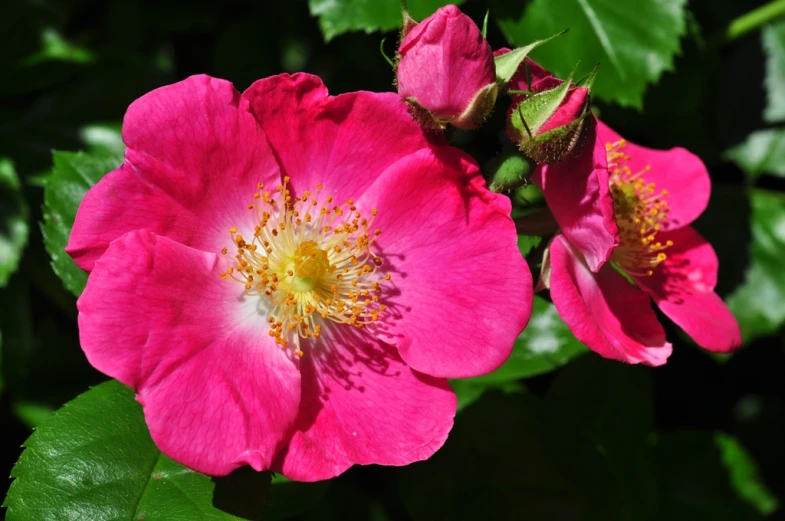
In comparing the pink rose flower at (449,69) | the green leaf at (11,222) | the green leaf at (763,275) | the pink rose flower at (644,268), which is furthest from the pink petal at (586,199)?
the green leaf at (11,222)

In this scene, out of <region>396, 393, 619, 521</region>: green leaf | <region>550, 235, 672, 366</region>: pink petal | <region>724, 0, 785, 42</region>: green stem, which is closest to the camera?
<region>550, 235, 672, 366</region>: pink petal

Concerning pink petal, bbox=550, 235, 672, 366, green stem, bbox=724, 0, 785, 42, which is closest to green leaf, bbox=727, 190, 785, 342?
green stem, bbox=724, 0, 785, 42

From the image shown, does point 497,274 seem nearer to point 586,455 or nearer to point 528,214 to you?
point 528,214

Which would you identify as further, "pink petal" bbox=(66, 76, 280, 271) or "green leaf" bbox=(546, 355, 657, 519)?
"green leaf" bbox=(546, 355, 657, 519)

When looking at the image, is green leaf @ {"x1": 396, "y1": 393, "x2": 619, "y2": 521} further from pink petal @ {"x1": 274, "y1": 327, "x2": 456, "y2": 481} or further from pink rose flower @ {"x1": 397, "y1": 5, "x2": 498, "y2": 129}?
pink rose flower @ {"x1": 397, "y1": 5, "x2": 498, "y2": 129}

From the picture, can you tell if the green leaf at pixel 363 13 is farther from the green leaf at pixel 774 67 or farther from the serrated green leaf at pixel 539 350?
the green leaf at pixel 774 67

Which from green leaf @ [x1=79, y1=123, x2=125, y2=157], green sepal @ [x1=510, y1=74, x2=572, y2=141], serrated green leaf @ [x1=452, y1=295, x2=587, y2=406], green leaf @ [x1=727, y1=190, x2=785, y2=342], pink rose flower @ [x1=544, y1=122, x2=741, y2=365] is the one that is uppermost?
green sepal @ [x1=510, y1=74, x2=572, y2=141]

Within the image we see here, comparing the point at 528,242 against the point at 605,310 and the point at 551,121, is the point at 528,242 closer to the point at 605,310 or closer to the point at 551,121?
the point at 605,310
